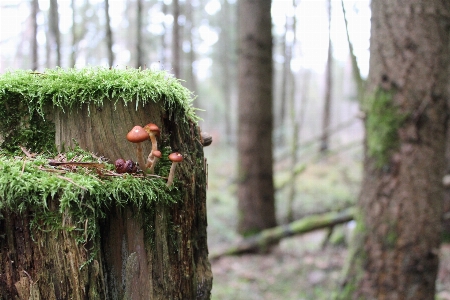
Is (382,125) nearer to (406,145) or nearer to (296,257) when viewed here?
(406,145)

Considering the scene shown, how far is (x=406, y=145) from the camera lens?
3223 millimetres

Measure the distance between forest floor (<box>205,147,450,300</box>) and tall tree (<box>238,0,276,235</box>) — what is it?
795 millimetres

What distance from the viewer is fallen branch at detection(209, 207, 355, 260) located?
6.83m

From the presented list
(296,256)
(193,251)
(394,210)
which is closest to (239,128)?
(296,256)

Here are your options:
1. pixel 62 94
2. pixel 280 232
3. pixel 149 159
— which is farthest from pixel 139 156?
pixel 280 232

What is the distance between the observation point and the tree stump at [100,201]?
1322mm

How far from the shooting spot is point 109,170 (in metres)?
1.46

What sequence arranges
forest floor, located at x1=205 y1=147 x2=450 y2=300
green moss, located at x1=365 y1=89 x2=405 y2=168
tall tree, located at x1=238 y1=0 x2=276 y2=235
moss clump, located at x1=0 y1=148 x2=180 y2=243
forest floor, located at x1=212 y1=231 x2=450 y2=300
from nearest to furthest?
moss clump, located at x1=0 y1=148 x2=180 y2=243 → green moss, located at x1=365 y1=89 x2=405 y2=168 → forest floor, located at x1=212 y1=231 x2=450 y2=300 → forest floor, located at x1=205 y1=147 x2=450 y2=300 → tall tree, located at x1=238 y1=0 x2=276 y2=235

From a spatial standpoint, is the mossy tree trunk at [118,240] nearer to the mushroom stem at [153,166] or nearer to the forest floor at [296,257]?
the mushroom stem at [153,166]

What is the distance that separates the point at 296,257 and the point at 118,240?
6.06 metres

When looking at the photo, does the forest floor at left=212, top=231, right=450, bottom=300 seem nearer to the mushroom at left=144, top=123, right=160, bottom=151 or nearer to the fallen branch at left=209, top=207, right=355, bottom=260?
the fallen branch at left=209, top=207, right=355, bottom=260

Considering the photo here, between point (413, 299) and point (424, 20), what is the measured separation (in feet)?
8.78

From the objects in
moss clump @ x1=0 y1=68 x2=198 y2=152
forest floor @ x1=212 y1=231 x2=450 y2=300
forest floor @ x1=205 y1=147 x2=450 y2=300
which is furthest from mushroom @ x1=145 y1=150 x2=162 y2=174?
forest floor @ x1=212 y1=231 x2=450 y2=300

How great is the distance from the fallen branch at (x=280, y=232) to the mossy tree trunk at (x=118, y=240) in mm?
5331
